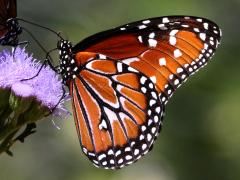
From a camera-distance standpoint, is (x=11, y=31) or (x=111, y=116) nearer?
(x=111, y=116)

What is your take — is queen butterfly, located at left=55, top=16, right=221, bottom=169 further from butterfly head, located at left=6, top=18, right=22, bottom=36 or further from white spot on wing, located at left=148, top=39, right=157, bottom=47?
butterfly head, located at left=6, top=18, right=22, bottom=36

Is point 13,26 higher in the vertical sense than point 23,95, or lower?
higher

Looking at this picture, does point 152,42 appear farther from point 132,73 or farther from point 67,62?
point 67,62

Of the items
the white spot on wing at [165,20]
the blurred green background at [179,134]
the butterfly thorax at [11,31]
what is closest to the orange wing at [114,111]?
the white spot on wing at [165,20]

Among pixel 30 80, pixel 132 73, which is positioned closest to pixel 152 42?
pixel 132 73

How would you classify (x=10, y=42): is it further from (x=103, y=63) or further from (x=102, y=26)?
(x=102, y=26)

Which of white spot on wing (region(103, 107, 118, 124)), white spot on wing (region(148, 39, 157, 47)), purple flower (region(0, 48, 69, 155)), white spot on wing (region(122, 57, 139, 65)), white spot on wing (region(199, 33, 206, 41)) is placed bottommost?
white spot on wing (region(103, 107, 118, 124))

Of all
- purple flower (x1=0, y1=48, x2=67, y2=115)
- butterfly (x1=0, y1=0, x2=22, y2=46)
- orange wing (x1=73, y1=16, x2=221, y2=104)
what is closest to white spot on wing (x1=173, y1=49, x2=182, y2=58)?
orange wing (x1=73, y1=16, x2=221, y2=104)
